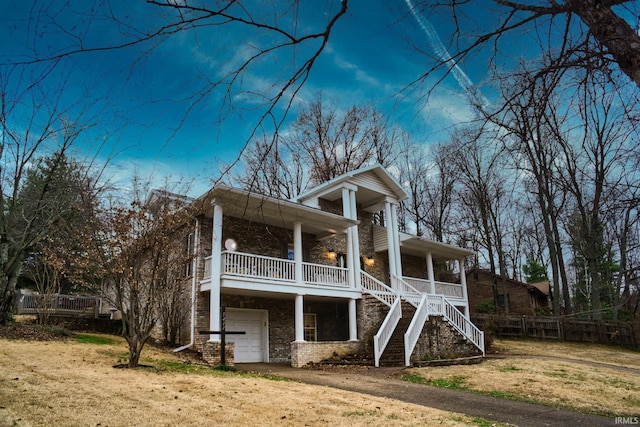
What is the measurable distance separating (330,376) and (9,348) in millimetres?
8116

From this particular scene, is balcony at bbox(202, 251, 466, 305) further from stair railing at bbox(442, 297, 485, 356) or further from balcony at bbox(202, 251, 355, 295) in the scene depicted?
stair railing at bbox(442, 297, 485, 356)

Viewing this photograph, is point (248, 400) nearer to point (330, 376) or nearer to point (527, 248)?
point (330, 376)

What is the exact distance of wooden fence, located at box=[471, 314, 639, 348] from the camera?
76.1 feet

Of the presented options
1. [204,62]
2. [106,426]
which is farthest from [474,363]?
[204,62]

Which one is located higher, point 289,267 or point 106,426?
point 289,267

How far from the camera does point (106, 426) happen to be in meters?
4.71

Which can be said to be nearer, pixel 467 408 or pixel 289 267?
pixel 467 408

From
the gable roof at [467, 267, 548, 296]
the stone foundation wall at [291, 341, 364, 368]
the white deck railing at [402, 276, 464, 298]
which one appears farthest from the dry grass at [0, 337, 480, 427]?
the gable roof at [467, 267, 548, 296]

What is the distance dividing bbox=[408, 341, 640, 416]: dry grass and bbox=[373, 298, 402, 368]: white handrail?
1.78m

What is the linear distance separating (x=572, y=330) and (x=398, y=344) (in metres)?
14.0

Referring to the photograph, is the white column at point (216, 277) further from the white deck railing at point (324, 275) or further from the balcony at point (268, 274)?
the white deck railing at point (324, 275)

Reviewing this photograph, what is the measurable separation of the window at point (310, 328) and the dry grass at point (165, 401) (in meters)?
9.44

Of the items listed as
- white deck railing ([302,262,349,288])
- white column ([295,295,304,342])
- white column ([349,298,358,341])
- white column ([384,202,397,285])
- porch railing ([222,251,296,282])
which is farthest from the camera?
white column ([384,202,397,285])

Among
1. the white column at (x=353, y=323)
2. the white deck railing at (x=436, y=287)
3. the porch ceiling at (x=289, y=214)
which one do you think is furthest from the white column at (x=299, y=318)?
the white deck railing at (x=436, y=287)
